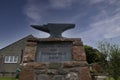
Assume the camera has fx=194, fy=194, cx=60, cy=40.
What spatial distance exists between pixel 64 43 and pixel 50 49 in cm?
55

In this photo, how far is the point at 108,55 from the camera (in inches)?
815

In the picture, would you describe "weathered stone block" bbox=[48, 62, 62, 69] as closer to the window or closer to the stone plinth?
the stone plinth

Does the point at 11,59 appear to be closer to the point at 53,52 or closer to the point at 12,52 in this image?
the point at 12,52

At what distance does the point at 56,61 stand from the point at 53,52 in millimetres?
345

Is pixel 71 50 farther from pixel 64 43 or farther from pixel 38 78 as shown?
pixel 38 78

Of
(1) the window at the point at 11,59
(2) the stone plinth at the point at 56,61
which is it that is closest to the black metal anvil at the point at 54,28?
(2) the stone plinth at the point at 56,61

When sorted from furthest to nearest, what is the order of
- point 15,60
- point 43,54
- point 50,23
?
point 15,60 → point 50,23 → point 43,54

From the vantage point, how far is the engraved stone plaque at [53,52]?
6113 mm

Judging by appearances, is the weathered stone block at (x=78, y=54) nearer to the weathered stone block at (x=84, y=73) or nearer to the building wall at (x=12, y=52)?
the weathered stone block at (x=84, y=73)

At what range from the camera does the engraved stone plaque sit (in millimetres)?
6113

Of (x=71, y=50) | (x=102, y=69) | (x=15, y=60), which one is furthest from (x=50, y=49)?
(x=15, y=60)

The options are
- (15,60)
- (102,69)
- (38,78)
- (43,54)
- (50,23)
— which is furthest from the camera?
(15,60)

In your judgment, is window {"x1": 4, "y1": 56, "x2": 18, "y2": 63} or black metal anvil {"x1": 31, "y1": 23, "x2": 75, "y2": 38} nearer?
black metal anvil {"x1": 31, "y1": 23, "x2": 75, "y2": 38}

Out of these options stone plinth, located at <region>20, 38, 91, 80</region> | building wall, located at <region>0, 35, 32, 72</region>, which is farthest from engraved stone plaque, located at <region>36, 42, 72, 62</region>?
building wall, located at <region>0, 35, 32, 72</region>
